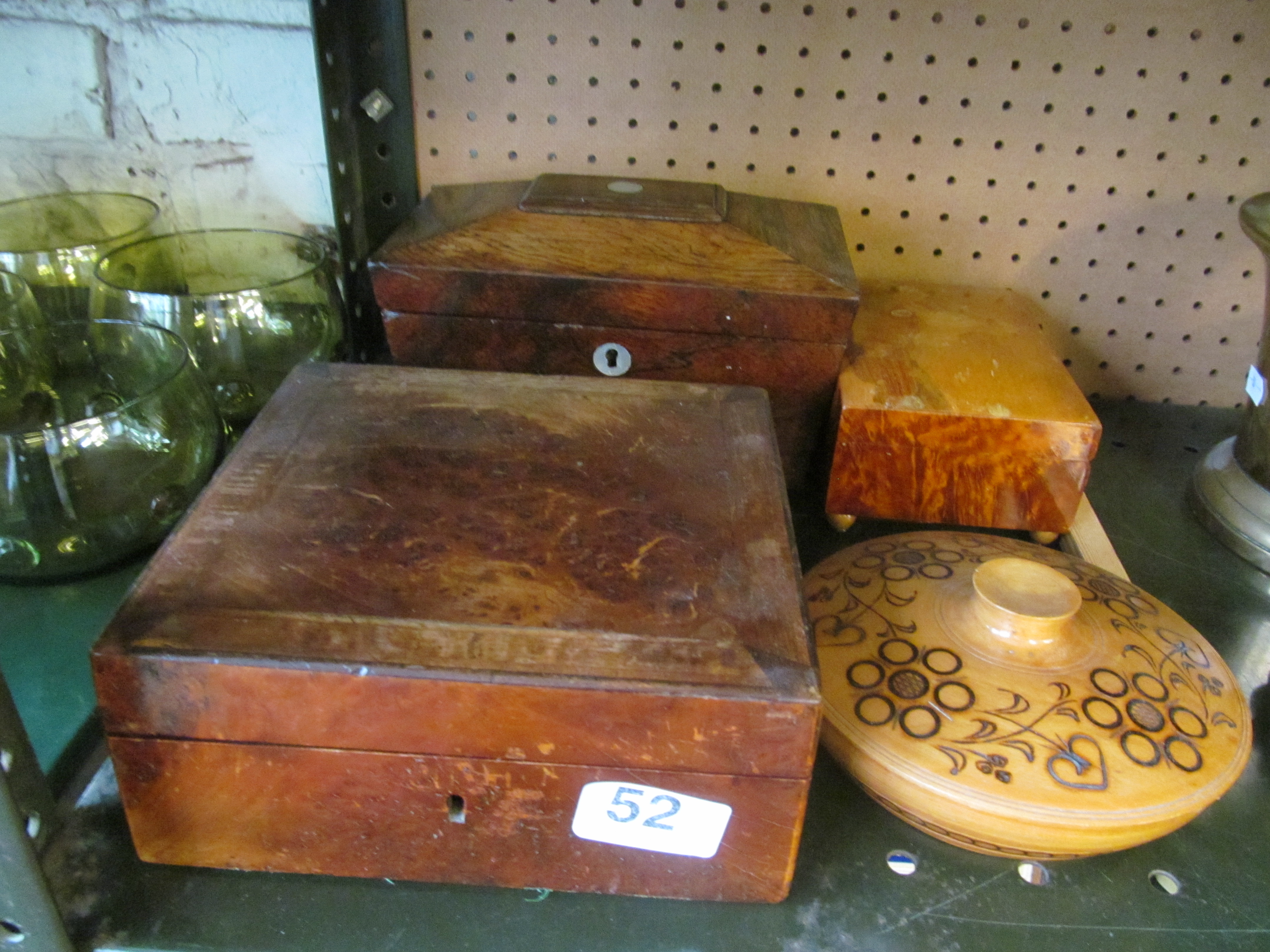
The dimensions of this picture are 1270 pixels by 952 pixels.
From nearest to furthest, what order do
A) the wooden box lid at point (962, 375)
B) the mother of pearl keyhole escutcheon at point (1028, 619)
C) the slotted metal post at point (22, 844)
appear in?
the slotted metal post at point (22, 844)
the mother of pearl keyhole escutcheon at point (1028, 619)
the wooden box lid at point (962, 375)

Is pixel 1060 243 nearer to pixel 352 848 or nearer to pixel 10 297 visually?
pixel 352 848

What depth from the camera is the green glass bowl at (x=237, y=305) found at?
77cm

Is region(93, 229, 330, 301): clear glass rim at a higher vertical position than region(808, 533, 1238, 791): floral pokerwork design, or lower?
higher

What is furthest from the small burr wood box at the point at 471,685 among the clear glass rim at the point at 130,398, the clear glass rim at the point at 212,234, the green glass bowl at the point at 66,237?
the green glass bowl at the point at 66,237

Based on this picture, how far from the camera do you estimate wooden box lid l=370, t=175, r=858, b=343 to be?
72cm

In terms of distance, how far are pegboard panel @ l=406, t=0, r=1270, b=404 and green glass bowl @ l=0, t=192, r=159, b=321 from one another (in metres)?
0.30

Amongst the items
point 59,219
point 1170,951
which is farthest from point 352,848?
point 59,219

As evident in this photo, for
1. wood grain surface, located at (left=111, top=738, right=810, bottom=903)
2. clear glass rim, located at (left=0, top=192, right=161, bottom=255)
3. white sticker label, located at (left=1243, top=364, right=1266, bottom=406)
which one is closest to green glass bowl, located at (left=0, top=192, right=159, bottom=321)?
clear glass rim, located at (left=0, top=192, right=161, bottom=255)

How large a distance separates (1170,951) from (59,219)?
1.08 m

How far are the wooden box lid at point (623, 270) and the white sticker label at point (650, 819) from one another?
39cm

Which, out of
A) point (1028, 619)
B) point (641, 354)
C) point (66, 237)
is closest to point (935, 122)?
point (641, 354)

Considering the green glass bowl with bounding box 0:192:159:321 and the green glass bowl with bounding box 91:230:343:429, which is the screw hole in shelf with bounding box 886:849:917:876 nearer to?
the green glass bowl with bounding box 91:230:343:429

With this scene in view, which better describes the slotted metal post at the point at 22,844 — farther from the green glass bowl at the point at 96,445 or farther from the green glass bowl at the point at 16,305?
the green glass bowl at the point at 16,305

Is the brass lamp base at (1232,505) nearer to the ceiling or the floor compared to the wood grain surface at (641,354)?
nearer to the floor
